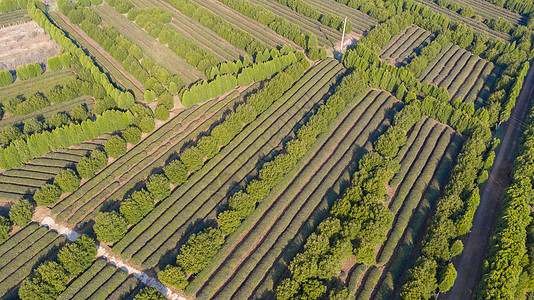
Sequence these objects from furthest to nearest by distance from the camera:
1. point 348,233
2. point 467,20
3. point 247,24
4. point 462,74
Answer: point 467,20
point 247,24
point 462,74
point 348,233

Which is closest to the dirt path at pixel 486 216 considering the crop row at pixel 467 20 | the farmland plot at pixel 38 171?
the crop row at pixel 467 20

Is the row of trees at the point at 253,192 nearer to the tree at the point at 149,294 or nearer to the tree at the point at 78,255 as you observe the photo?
the tree at the point at 149,294

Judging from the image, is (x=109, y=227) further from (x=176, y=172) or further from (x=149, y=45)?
(x=149, y=45)

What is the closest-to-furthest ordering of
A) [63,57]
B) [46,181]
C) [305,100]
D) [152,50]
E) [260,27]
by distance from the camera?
[46,181] → [305,100] → [63,57] → [152,50] → [260,27]

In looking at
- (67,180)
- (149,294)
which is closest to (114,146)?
(67,180)

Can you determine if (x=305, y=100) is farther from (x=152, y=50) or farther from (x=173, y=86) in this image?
(x=152, y=50)

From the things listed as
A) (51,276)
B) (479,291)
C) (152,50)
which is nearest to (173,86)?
(152,50)

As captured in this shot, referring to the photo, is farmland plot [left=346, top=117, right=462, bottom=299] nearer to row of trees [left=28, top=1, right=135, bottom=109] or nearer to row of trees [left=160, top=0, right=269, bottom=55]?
row of trees [left=160, top=0, right=269, bottom=55]
